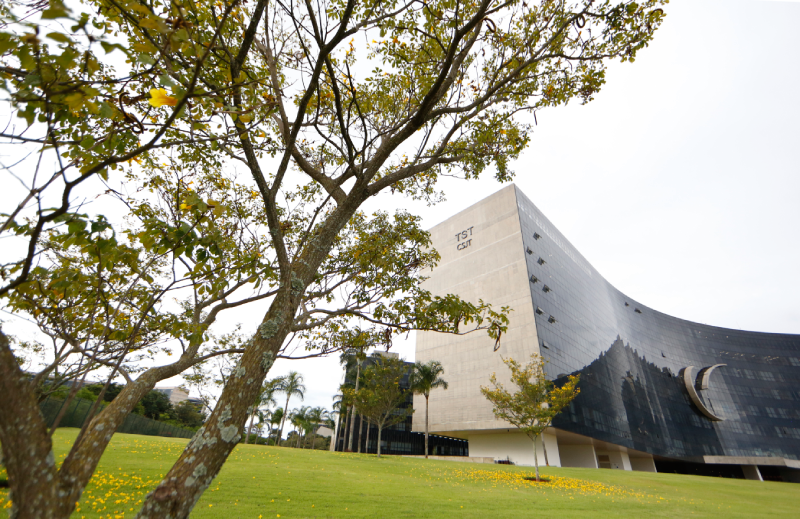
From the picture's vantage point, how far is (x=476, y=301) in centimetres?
4509

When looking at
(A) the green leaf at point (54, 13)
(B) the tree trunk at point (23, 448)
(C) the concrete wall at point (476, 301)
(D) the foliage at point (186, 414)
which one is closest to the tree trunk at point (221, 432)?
(B) the tree trunk at point (23, 448)

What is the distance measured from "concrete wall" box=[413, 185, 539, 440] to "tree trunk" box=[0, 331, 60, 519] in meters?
40.2

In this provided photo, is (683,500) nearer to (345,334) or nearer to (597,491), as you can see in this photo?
(597,491)

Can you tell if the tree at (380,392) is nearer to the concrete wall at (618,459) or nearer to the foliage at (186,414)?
the foliage at (186,414)

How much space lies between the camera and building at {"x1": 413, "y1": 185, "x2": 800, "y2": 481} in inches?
1631

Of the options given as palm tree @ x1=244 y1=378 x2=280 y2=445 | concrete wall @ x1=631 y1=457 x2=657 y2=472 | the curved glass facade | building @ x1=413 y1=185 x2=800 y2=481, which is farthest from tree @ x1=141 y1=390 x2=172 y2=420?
concrete wall @ x1=631 y1=457 x2=657 y2=472

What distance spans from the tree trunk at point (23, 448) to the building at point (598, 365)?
40.8 metres

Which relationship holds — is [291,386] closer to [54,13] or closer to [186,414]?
[186,414]

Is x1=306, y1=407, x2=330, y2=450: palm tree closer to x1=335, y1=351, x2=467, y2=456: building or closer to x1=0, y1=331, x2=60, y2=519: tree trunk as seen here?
x1=335, y1=351, x2=467, y2=456: building

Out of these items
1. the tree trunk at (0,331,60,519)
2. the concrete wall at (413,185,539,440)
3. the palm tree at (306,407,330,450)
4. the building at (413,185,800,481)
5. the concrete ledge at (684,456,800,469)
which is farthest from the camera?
the palm tree at (306,407,330,450)

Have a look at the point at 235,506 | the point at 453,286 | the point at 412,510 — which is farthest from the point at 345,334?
the point at 453,286

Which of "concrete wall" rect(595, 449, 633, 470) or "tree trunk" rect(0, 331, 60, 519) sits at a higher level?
"concrete wall" rect(595, 449, 633, 470)

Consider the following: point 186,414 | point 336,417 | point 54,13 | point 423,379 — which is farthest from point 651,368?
point 54,13

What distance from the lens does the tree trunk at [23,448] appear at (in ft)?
5.19
